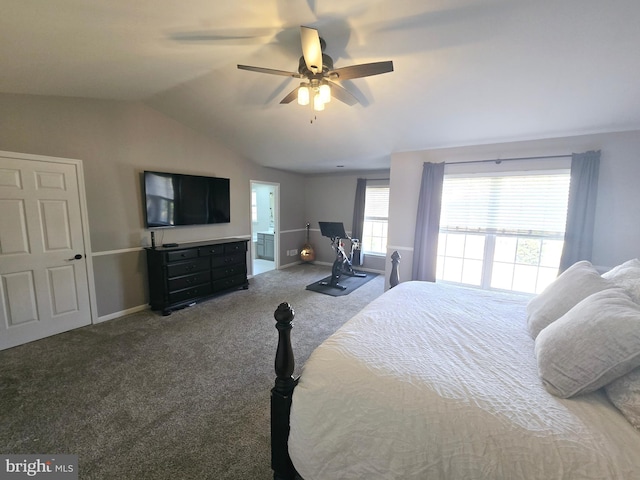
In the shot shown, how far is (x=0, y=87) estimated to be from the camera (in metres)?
2.35

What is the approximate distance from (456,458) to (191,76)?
356 centimetres

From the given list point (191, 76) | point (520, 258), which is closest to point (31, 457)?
point (191, 76)

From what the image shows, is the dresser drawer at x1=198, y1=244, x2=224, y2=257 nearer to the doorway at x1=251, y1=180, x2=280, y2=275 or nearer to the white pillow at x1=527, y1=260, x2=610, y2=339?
the doorway at x1=251, y1=180, x2=280, y2=275

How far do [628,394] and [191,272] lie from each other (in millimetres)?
4070

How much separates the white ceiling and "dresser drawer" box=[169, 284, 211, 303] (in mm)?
2481

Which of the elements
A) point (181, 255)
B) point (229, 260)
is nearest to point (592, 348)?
point (181, 255)

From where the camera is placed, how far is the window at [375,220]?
573 cm

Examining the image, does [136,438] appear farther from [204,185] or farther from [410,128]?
[410,128]

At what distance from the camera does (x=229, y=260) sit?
427cm

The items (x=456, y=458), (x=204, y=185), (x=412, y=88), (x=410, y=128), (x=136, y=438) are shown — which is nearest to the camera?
(x=456, y=458)

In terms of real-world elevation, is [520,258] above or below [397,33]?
below

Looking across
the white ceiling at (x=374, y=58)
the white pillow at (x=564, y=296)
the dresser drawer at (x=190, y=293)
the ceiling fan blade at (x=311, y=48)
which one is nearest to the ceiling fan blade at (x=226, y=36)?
the white ceiling at (x=374, y=58)

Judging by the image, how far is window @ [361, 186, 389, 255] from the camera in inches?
226

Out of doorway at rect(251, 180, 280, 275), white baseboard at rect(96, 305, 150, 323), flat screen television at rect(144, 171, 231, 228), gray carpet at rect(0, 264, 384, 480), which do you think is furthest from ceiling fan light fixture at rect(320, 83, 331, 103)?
doorway at rect(251, 180, 280, 275)
